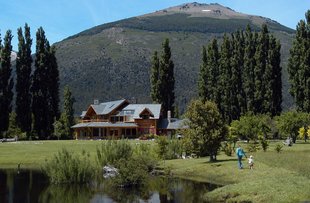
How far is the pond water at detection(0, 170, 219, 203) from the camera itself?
82.1ft

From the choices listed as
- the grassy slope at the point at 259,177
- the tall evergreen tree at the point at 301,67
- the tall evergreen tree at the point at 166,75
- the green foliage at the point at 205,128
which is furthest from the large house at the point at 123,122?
the green foliage at the point at 205,128

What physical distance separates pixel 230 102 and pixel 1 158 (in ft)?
137

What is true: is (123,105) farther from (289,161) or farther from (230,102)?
Result: (289,161)

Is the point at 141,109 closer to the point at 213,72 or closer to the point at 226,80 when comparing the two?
the point at 213,72

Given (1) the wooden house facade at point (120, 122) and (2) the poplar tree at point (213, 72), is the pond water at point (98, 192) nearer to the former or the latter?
(2) the poplar tree at point (213, 72)

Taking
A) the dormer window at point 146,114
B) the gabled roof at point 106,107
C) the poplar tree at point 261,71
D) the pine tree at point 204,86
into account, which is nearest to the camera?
the poplar tree at point 261,71

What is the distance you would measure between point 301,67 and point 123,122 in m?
37.5

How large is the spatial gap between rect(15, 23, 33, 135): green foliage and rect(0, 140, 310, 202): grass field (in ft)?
83.5

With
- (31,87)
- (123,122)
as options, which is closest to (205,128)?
(31,87)

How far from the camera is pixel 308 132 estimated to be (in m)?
56.6

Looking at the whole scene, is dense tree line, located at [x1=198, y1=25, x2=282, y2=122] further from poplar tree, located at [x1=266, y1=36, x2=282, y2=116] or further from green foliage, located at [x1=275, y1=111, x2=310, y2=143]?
green foliage, located at [x1=275, y1=111, x2=310, y2=143]

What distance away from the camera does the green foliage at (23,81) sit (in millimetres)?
76438

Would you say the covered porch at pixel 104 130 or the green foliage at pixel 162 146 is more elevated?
the covered porch at pixel 104 130

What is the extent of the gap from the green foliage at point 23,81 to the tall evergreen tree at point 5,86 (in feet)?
6.15
